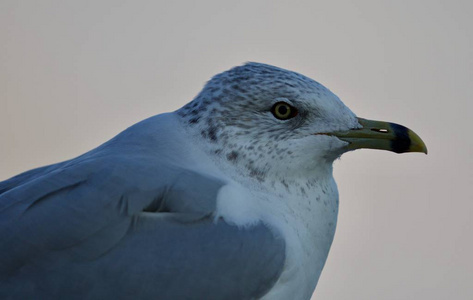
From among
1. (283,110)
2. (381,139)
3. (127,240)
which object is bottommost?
(127,240)

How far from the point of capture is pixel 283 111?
3.18 meters

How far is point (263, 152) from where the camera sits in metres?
3.12

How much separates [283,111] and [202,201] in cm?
47

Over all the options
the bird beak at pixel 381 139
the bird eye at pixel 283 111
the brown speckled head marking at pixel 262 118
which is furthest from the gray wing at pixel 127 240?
the bird beak at pixel 381 139

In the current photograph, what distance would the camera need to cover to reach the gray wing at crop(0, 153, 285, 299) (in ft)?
9.10

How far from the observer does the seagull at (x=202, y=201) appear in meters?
2.79

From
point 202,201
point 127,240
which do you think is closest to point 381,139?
point 202,201

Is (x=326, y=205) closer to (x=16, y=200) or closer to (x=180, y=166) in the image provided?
(x=180, y=166)

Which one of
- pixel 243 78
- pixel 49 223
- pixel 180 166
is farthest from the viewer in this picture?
pixel 243 78

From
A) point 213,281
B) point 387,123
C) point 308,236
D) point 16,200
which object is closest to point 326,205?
point 308,236

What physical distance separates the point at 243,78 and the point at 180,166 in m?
0.41

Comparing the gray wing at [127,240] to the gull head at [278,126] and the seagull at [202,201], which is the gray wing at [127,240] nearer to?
the seagull at [202,201]

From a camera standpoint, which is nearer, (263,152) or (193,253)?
(193,253)

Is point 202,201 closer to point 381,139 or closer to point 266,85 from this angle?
point 266,85
